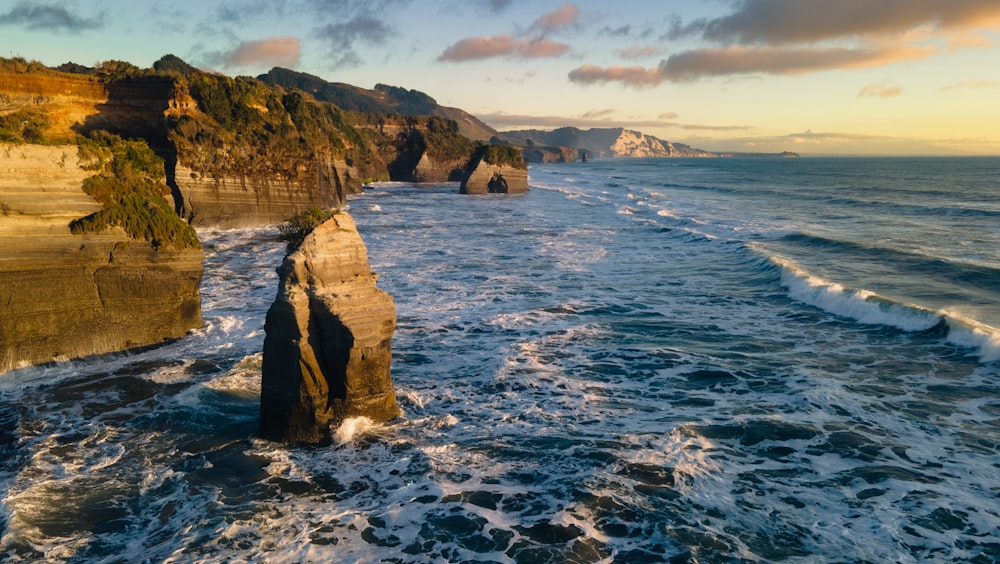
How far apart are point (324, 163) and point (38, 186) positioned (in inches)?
1645

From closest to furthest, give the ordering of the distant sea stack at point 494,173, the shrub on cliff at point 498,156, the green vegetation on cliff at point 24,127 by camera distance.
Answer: the green vegetation on cliff at point 24,127, the distant sea stack at point 494,173, the shrub on cliff at point 498,156

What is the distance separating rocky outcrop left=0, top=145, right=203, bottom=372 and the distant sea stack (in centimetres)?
6800

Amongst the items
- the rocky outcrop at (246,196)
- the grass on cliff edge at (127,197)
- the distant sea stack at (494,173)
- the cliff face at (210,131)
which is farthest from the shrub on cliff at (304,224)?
the distant sea stack at (494,173)

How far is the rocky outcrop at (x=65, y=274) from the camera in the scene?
57.6 ft

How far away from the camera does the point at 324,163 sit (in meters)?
58.8

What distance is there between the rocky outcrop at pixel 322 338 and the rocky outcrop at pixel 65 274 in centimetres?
833

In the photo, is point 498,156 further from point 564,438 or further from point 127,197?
point 564,438

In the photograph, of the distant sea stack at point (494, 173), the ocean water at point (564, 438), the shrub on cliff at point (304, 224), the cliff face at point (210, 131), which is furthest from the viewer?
the distant sea stack at point (494, 173)

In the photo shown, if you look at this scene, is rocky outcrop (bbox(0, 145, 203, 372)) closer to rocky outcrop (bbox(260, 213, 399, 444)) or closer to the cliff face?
the cliff face

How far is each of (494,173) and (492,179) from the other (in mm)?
889

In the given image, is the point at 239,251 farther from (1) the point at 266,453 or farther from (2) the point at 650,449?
(2) the point at 650,449

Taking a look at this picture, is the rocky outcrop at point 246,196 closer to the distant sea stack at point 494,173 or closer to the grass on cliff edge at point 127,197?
the grass on cliff edge at point 127,197

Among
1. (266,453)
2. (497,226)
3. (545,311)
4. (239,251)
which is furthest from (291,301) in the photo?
(497,226)

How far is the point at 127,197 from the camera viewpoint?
1992 cm
